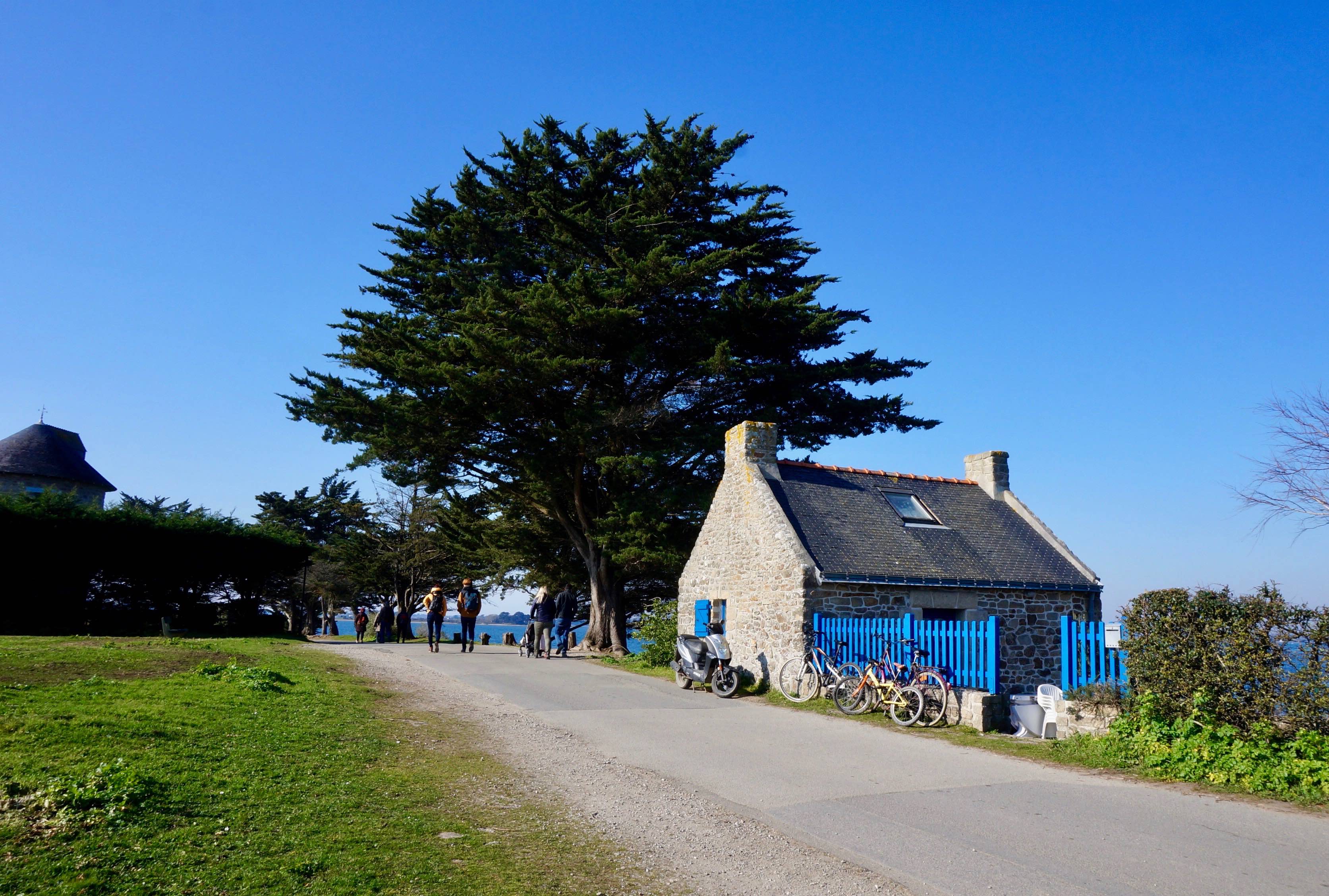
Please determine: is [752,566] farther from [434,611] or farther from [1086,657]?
[434,611]

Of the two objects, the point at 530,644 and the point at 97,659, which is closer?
Answer: the point at 97,659

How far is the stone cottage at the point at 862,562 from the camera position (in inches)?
638

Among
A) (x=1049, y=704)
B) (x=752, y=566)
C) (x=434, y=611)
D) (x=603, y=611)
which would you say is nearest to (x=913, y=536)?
(x=752, y=566)

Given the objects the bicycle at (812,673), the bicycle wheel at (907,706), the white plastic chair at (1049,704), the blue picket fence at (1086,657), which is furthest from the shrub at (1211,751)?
the bicycle at (812,673)

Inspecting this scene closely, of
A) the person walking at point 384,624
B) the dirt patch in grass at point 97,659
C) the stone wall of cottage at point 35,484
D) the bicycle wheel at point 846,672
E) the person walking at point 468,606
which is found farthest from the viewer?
the stone wall of cottage at point 35,484

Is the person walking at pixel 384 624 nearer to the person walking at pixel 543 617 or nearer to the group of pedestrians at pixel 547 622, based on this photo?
the group of pedestrians at pixel 547 622

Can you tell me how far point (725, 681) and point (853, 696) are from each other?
315cm

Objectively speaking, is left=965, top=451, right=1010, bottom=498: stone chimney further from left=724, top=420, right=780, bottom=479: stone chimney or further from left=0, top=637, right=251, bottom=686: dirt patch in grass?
left=0, top=637, right=251, bottom=686: dirt patch in grass

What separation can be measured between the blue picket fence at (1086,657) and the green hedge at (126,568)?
26651 millimetres

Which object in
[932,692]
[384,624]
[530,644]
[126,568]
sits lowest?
[384,624]

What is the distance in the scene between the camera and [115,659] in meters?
14.0

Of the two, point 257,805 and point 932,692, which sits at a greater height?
point 932,692

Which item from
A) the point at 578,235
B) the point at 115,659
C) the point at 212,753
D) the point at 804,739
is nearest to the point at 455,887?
the point at 212,753

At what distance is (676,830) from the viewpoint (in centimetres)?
635
